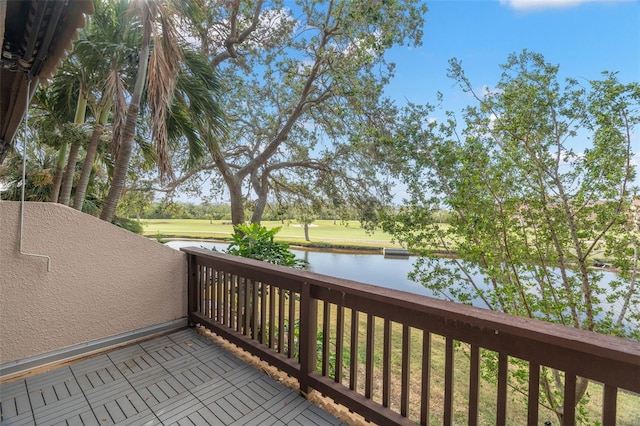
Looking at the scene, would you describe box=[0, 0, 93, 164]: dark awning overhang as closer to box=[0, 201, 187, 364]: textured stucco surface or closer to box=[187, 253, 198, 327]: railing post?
box=[0, 201, 187, 364]: textured stucco surface

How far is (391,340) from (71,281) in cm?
275

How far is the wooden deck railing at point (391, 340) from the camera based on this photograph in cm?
118

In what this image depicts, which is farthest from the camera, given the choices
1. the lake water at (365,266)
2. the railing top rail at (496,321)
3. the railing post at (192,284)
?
the lake water at (365,266)

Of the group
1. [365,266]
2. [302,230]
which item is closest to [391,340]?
[365,266]

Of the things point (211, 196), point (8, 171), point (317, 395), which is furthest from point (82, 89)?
point (211, 196)

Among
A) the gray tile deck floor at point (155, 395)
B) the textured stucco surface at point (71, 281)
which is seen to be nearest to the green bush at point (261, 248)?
the textured stucco surface at point (71, 281)

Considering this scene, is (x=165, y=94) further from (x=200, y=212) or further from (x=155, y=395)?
(x=200, y=212)

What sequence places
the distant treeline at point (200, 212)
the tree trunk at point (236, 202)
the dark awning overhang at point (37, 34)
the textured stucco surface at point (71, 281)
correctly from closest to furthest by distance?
the dark awning overhang at point (37, 34) → the textured stucco surface at point (71, 281) → the tree trunk at point (236, 202) → the distant treeline at point (200, 212)

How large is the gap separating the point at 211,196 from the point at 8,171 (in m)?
4.76

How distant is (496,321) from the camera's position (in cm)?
137

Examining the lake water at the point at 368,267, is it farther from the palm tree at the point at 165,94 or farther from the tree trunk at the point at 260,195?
the tree trunk at the point at 260,195

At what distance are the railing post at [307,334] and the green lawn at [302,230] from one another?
5227 millimetres

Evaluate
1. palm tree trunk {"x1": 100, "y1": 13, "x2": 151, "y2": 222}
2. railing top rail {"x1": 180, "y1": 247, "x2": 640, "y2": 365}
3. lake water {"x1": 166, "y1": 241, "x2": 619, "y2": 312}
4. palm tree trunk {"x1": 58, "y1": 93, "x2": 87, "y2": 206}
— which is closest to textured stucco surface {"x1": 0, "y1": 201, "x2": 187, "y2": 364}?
lake water {"x1": 166, "y1": 241, "x2": 619, "y2": 312}

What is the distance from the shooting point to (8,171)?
627 cm
